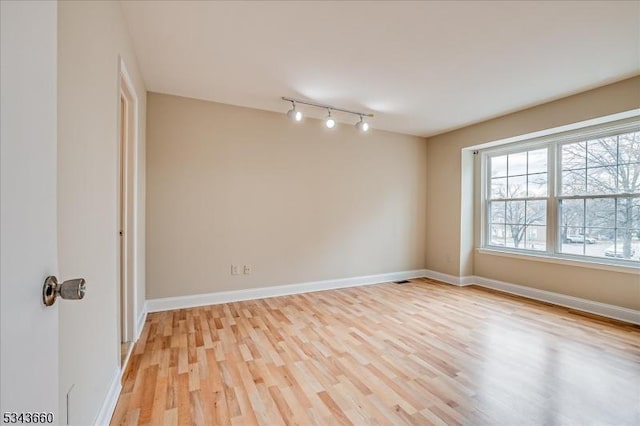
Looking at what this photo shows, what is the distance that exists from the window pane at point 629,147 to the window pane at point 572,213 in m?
0.63

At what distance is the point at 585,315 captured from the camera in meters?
3.36

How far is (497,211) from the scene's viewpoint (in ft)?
15.2

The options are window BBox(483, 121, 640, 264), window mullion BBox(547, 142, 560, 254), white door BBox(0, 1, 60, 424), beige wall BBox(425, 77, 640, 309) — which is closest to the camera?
white door BBox(0, 1, 60, 424)

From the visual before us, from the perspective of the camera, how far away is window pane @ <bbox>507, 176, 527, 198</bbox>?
4.23 m

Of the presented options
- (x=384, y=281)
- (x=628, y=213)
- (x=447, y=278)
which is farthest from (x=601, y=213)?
(x=384, y=281)

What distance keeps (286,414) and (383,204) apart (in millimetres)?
3757

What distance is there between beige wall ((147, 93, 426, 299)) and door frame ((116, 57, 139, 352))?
0.75 metres

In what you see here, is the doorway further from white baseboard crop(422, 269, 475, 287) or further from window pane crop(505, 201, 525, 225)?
window pane crop(505, 201, 525, 225)

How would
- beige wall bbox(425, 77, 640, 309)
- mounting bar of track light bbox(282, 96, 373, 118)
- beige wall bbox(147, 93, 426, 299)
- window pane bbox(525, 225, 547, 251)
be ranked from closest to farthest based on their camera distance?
beige wall bbox(425, 77, 640, 309) < beige wall bbox(147, 93, 426, 299) < mounting bar of track light bbox(282, 96, 373, 118) < window pane bbox(525, 225, 547, 251)

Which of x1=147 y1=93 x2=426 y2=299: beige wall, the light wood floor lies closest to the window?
the light wood floor

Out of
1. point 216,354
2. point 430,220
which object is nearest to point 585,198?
point 430,220

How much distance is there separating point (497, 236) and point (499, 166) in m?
1.13

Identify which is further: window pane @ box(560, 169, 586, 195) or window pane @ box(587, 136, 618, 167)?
window pane @ box(560, 169, 586, 195)

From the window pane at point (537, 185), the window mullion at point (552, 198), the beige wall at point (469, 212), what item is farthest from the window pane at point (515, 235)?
the window pane at point (537, 185)
